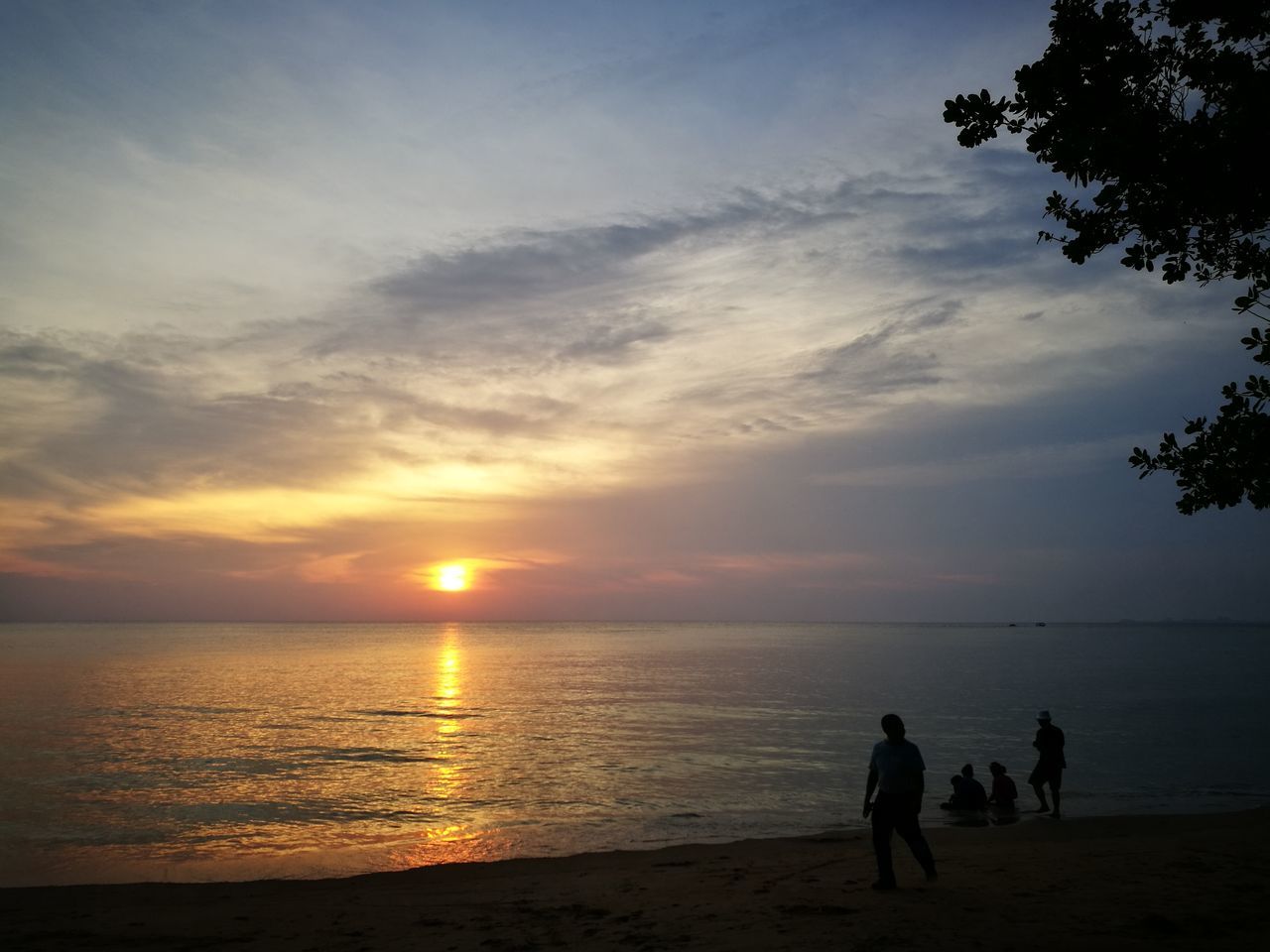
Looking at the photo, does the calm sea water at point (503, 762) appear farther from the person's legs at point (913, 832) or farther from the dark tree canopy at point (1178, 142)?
the dark tree canopy at point (1178, 142)

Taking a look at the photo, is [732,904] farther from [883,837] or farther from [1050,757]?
[1050,757]

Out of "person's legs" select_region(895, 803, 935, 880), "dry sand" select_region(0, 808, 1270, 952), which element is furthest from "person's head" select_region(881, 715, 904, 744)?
"dry sand" select_region(0, 808, 1270, 952)

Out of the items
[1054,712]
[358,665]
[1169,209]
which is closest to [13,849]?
[1169,209]

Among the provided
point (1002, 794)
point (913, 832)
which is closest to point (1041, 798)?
point (1002, 794)

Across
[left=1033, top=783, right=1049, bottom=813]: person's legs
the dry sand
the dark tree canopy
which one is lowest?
→ [left=1033, top=783, right=1049, bottom=813]: person's legs

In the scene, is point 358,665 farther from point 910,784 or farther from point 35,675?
point 910,784

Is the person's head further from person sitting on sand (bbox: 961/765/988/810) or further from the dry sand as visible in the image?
person sitting on sand (bbox: 961/765/988/810)

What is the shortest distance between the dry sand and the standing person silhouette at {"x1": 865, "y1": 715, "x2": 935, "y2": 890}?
73cm

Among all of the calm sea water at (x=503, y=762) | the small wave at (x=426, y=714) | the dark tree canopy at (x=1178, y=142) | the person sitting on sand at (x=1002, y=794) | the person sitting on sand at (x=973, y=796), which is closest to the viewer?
the dark tree canopy at (x=1178, y=142)

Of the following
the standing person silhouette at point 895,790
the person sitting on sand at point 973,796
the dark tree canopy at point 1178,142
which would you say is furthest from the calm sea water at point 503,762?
the dark tree canopy at point 1178,142

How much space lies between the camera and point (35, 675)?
238ft

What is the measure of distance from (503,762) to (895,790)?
2229 cm

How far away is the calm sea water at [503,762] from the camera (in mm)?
19250

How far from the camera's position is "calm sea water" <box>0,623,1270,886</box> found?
63.2 feet
